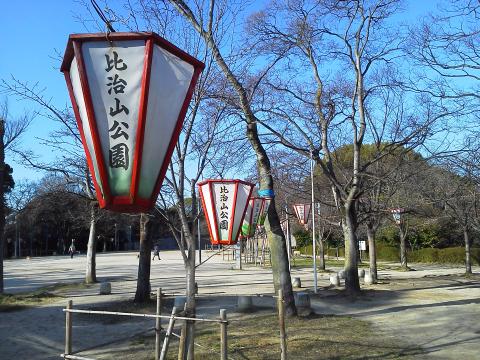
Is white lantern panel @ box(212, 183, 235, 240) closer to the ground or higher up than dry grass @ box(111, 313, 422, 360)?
higher up

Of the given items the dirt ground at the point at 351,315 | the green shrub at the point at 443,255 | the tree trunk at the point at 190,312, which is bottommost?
the dirt ground at the point at 351,315

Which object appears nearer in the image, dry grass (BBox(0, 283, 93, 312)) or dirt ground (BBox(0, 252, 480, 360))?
dirt ground (BBox(0, 252, 480, 360))

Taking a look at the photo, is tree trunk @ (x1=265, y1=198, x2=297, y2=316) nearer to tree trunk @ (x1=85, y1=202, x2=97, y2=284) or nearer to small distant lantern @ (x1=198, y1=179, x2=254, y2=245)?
small distant lantern @ (x1=198, y1=179, x2=254, y2=245)

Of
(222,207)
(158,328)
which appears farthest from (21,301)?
(158,328)

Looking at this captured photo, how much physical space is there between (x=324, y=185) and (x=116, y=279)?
499 inches

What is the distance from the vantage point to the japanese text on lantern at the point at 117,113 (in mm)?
3830

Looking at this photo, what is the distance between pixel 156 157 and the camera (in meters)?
4.01

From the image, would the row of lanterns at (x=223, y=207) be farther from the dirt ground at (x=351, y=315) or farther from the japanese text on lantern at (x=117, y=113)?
the japanese text on lantern at (x=117, y=113)

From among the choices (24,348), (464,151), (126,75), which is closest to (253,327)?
(24,348)

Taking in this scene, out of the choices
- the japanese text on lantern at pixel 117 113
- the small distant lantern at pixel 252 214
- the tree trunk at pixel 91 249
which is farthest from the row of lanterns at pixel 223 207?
the tree trunk at pixel 91 249

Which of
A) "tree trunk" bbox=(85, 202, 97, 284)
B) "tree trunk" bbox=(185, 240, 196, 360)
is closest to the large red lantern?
"tree trunk" bbox=(185, 240, 196, 360)

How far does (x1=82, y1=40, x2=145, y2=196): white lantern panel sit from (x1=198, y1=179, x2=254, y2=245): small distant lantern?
5621mm

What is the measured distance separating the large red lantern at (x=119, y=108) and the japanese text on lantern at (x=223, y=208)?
18.2 feet

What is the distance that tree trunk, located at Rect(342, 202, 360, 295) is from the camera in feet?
58.3
